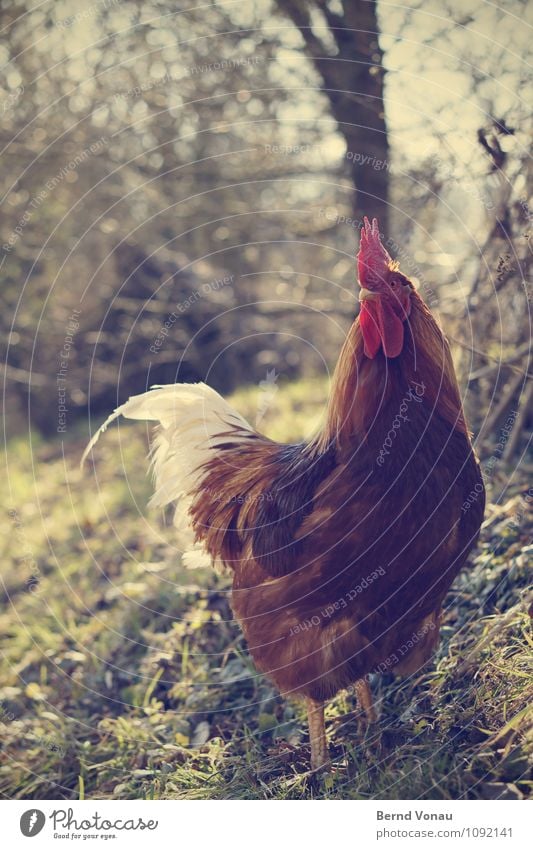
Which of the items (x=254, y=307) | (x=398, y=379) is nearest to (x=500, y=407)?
(x=398, y=379)

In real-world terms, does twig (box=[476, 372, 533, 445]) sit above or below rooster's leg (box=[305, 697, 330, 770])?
above

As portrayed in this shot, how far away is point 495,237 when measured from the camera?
3.80 m

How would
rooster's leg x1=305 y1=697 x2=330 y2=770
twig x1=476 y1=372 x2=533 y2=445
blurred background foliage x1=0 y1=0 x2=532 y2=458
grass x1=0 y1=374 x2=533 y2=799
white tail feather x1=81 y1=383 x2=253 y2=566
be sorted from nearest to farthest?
1. grass x1=0 y1=374 x2=533 y2=799
2. rooster's leg x1=305 y1=697 x2=330 y2=770
3. white tail feather x1=81 y1=383 x2=253 y2=566
4. blurred background foliage x1=0 y1=0 x2=532 y2=458
5. twig x1=476 y1=372 x2=533 y2=445

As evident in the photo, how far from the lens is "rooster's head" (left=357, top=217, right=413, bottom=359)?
2451 mm

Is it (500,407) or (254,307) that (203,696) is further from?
(254,307)

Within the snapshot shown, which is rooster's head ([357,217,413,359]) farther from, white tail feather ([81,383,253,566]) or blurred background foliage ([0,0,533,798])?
blurred background foliage ([0,0,533,798])

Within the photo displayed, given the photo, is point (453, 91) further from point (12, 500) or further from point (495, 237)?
point (12, 500)

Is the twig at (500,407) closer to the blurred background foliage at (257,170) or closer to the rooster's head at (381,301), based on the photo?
the blurred background foliage at (257,170)

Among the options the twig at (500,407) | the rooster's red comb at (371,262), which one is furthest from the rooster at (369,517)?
the twig at (500,407)

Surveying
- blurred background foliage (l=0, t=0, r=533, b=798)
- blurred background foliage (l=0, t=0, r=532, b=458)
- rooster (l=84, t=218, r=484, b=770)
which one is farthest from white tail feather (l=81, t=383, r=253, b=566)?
blurred background foliage (l=0, t=0, r=532, b=458)

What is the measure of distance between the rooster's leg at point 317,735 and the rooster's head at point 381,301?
1564 mm

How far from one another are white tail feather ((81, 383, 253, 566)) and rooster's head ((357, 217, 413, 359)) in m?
1.12

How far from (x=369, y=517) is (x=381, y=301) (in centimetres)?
83
